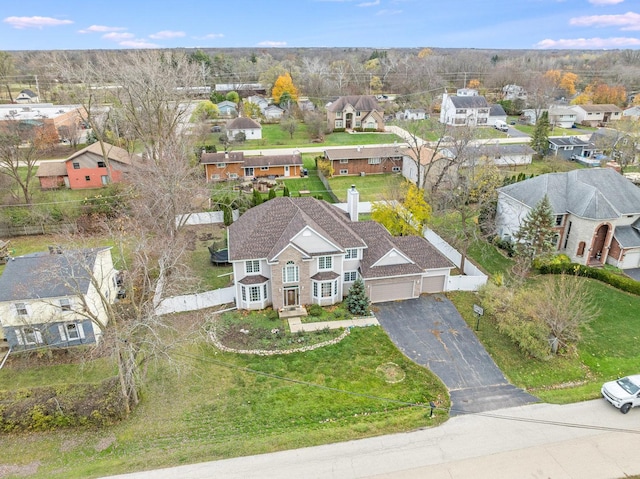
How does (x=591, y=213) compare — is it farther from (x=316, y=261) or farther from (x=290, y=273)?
(x=290, y=273)

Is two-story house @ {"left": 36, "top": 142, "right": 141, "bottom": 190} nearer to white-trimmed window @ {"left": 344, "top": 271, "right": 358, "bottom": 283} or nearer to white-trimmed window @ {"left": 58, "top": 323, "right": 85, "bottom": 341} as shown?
white-trimmed window @ {"left": 58, "top": 323, "right": 85, "bottom": 341}

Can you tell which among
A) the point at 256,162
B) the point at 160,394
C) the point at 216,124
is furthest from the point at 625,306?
the point at 216,124

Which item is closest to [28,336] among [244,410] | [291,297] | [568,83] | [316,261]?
[244,410]

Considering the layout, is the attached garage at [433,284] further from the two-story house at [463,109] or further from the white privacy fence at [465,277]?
the two-story house at [463,109]

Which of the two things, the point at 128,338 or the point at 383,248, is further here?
the point at 383,248

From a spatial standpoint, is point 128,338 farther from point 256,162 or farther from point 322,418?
point 256,162

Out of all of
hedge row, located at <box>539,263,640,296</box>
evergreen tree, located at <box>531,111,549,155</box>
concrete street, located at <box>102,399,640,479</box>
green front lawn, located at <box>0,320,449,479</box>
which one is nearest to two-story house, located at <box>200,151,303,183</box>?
hedge row, located at <box>539,263,640,296</box>
